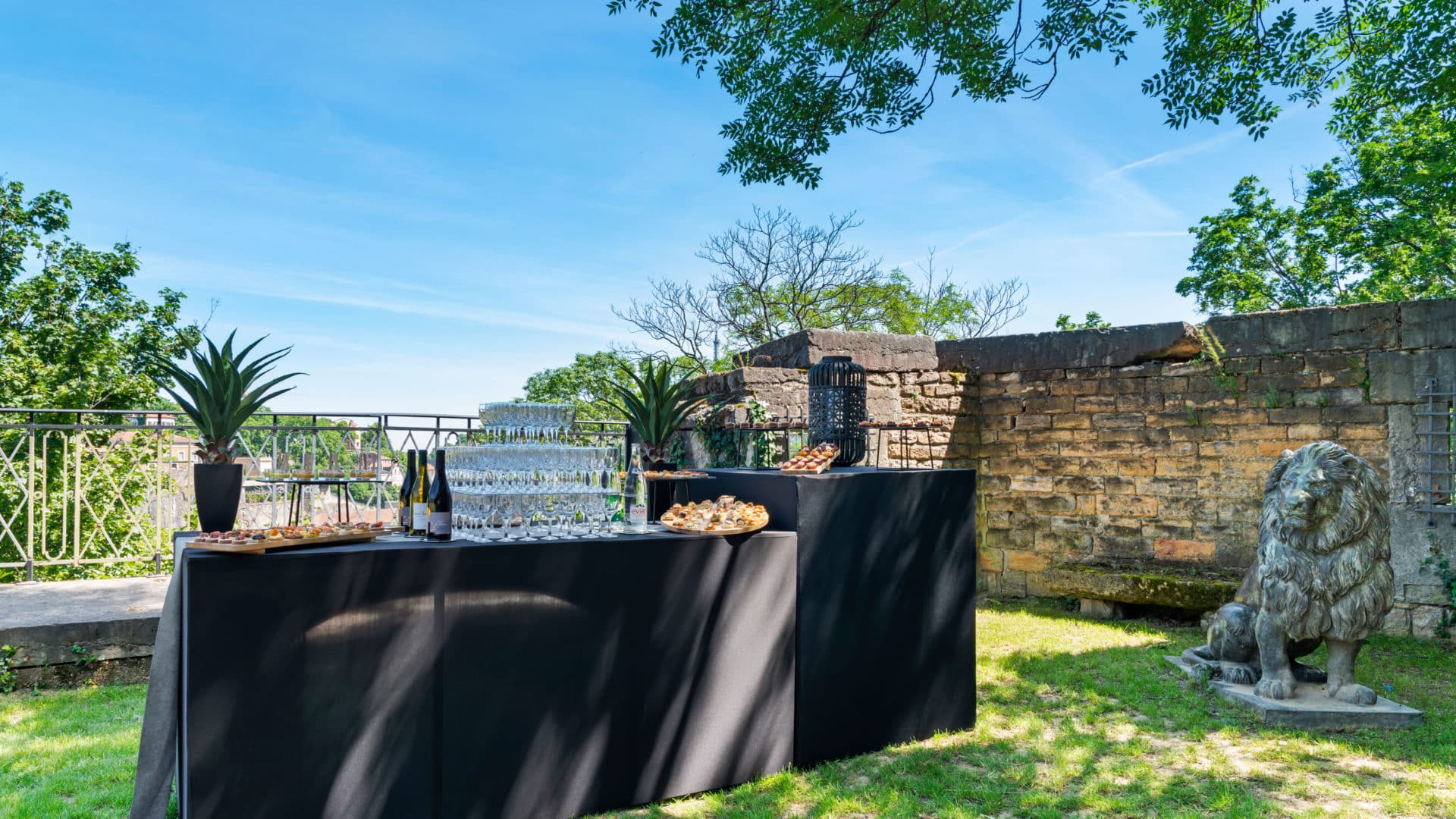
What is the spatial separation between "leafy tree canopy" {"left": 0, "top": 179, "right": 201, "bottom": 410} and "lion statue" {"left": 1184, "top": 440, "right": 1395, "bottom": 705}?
13.1 metres

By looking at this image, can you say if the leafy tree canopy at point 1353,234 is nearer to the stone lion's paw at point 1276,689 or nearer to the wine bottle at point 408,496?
the stone lion's paw at point 1276,689

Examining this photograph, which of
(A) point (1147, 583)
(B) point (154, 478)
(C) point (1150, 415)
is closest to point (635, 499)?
(A) point (1147, 583)

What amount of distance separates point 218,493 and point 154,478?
575cm

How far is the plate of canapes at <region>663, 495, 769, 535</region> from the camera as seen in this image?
2764 millimetres

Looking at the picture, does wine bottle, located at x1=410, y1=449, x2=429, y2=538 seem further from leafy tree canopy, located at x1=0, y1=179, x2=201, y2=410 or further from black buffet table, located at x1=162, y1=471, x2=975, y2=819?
leafy tree canopy, located at x1=0, y1=179, x2=201, y2=410

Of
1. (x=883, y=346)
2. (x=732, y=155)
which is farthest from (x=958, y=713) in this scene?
(x=732, y=155)

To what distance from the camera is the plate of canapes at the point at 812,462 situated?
3215mm

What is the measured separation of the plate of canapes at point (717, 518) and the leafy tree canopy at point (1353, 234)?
365 inches

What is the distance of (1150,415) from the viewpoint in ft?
20.5

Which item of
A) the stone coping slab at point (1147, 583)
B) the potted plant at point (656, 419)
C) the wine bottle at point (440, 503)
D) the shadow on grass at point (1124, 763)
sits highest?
the potted plant at point (656, 419)

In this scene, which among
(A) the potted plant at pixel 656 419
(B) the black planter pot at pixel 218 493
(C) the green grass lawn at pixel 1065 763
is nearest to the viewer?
(B) the black planter pot at pixel 218 493

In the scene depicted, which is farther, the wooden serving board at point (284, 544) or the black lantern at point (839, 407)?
the black lantern at point (839, 407)

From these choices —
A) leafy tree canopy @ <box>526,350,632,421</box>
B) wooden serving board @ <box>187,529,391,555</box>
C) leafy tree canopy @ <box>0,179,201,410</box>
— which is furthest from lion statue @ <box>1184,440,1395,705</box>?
leafy tree canopy @ <box>526,350,632,421</box>

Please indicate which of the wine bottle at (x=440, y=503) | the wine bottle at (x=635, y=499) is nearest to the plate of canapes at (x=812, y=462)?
the wine bottle at (x=635, y=499)
